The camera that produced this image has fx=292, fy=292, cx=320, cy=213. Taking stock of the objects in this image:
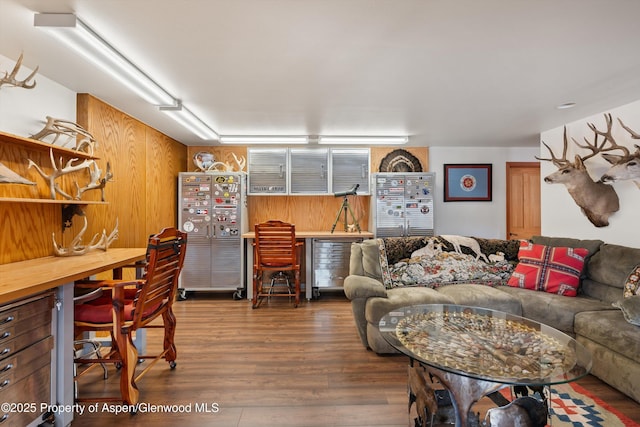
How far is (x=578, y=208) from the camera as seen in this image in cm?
350

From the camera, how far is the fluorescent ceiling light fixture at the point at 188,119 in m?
2.93

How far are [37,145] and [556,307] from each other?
14.4ft

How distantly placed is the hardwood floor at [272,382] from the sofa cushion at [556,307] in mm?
443

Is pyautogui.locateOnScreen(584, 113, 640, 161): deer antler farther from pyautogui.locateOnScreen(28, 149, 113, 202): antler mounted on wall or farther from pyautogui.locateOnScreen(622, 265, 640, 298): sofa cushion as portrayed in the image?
pyautogui.locateOnScreen(28, 149, 113, 202): antler mounted on wall

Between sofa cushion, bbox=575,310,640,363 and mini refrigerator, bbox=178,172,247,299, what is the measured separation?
3.85 meters

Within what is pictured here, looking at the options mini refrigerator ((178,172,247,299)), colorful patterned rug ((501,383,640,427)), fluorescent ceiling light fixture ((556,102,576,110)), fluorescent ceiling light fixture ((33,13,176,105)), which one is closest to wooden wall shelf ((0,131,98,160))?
fluorescent ceiling light fixture ((33,13,176,105))

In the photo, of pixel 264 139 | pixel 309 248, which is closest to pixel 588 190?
pixel 309 248

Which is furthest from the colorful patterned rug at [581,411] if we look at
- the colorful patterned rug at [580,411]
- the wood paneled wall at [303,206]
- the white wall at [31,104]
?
the white wall at [31,104]

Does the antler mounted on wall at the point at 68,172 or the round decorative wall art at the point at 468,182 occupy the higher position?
the round decorative wall art at the point at 468,182

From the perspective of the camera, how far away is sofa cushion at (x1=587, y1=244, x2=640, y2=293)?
259 centimetres

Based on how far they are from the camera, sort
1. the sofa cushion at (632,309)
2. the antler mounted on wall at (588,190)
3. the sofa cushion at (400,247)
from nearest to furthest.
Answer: the sofa cushion at (632,309) → the antler mounted on wall at (588,190) → the sofa cushion at (400,247)

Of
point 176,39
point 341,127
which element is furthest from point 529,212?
point 176,39

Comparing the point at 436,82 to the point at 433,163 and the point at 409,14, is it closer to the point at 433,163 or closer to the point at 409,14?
the point at 409,14

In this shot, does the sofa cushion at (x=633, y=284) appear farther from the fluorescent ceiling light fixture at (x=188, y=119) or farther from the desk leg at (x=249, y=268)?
the fluorescent ceiling light fixture at (x=188, y=119)
